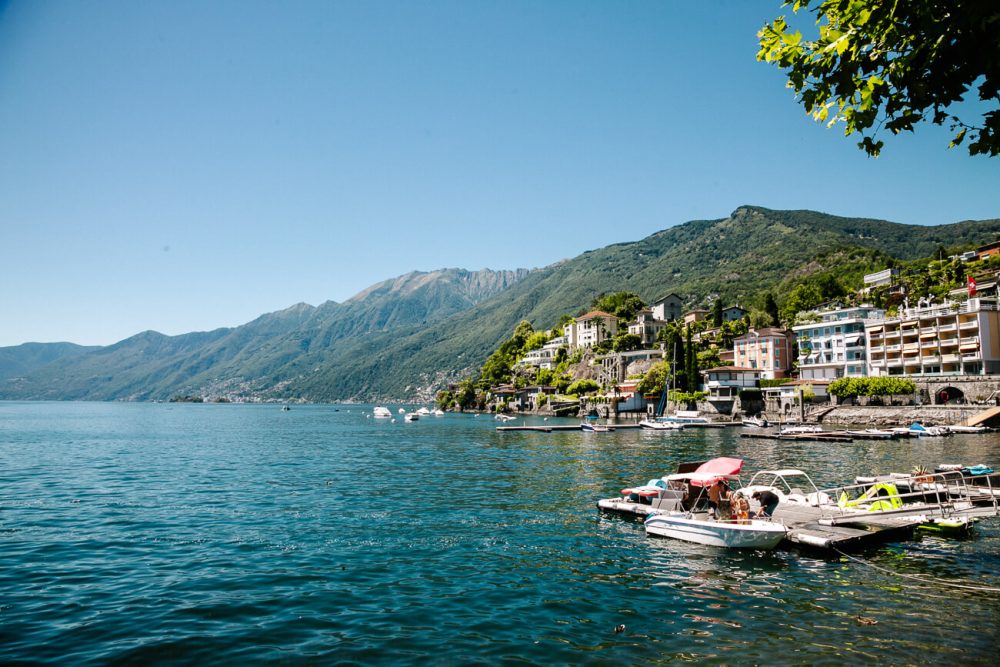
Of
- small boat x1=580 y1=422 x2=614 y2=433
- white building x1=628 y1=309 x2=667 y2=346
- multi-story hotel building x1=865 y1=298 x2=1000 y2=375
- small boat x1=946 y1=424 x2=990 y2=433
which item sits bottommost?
small boat x1=580 y1=422 x2=614 y2=433

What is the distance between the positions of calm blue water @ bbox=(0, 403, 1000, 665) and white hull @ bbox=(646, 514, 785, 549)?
52cm

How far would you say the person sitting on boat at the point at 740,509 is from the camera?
19.6 m

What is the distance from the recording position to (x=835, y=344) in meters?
102

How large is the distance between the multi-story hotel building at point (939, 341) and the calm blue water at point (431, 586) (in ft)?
238

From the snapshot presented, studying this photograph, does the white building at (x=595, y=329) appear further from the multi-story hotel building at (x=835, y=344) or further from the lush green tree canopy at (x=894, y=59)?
the lush green tree canopy at (x=894, y=59)

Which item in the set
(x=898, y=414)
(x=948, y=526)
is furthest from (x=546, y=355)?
(x=948, y=526)

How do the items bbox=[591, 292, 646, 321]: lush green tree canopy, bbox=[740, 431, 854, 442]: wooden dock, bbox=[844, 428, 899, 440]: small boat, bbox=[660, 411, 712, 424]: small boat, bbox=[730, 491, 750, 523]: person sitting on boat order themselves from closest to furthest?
bbox=[730, 491, 750, 523]: person sitting on boat, bbox=[740, 431, 854, 442]: wooden dock, bbox=[844, 428, 899, 440]: small boat, bbox=[660, 411, 712, 424]: small boat, bbox=[591, 292, 646, 321]: lush green tree canopy

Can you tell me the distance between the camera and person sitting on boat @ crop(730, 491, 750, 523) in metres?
19.6

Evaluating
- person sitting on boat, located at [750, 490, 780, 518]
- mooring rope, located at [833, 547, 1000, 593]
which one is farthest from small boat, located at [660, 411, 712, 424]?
mooring rope, located at [833, 547, 1000, 593]

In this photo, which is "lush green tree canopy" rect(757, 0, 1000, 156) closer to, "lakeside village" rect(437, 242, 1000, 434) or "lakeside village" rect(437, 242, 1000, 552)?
"lakeside village" rect(437, 242, 1000, 552)

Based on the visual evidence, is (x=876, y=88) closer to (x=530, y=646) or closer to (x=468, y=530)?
(x=530, y=646)

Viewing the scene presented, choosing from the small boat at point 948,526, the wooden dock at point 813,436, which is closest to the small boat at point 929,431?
the wooden dock at point 813,436

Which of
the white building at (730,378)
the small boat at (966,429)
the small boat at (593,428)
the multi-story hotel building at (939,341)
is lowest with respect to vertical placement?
the small boat at (593,428)

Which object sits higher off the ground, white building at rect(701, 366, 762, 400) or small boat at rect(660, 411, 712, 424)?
white building at rect(701, 366, 762, 400)
